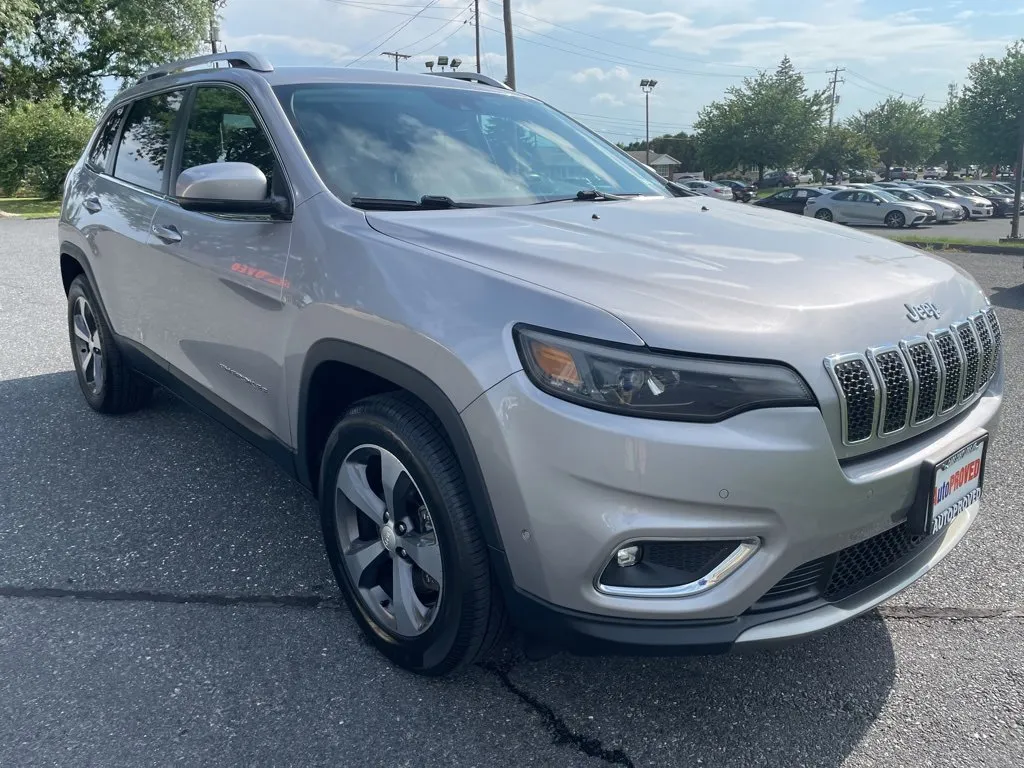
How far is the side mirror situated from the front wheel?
1121 inches

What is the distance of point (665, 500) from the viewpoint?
72.6 inches

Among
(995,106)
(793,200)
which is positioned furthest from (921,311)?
(995,106)

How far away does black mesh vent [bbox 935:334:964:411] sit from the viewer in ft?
7.26

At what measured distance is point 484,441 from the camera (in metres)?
1.99

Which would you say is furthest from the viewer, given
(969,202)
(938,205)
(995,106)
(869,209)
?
(995,106)

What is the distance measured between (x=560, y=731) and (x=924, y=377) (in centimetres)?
133

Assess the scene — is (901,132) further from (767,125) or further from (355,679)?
(355,679)

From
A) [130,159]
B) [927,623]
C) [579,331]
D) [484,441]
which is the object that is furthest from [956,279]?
[130,159]

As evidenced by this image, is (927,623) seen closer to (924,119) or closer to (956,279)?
(956,279)

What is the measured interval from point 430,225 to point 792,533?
130cm

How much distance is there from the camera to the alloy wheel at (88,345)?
465 cm

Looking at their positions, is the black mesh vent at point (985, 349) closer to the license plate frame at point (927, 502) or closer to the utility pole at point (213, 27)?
the license plate frame at point (927, 502)

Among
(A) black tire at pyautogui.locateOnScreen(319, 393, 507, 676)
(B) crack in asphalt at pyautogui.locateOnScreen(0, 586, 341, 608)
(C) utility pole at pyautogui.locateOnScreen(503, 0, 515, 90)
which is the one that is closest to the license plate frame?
(A) black tire at pyautogui.locateOnScreen(319, 393, 507, 676)

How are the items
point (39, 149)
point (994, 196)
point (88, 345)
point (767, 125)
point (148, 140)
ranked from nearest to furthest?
point (148, 140) < point (88, 345) < point (39, 149) < point (994, 196) < point (767, 125)
